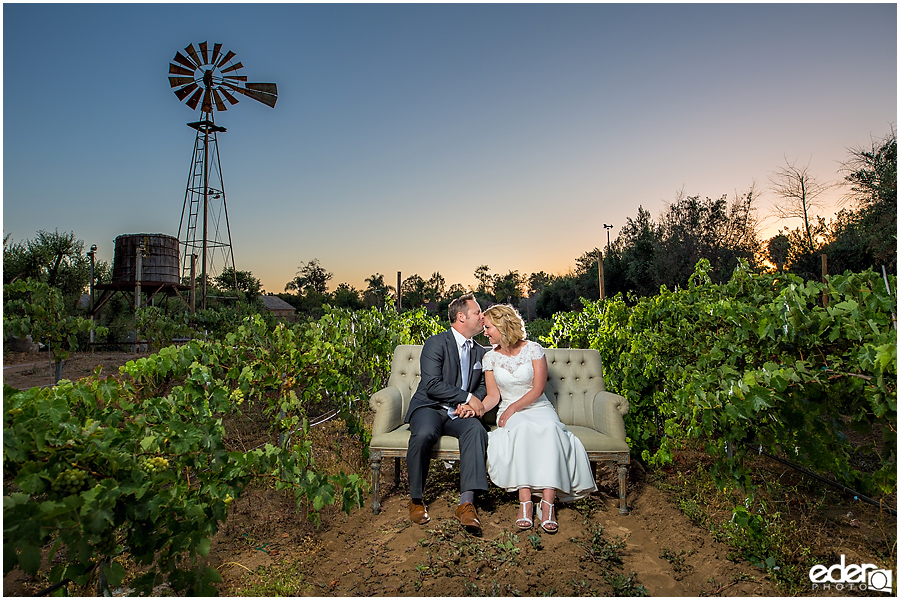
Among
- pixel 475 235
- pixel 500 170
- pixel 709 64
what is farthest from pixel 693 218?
pixel 709 64

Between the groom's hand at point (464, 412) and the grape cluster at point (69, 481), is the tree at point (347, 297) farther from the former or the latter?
the grape cluster at point (69, 481)

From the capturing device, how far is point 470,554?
2982 millimetres

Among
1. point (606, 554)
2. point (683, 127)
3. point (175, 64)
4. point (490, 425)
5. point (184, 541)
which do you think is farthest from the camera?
point (175, 64)

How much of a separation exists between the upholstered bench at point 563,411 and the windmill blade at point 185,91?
1121cm

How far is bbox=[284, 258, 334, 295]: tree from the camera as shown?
58.0 metres

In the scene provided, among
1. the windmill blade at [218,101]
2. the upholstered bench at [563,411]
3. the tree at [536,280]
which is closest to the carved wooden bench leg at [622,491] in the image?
the upholstered bench at [563,411]

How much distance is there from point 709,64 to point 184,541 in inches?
169

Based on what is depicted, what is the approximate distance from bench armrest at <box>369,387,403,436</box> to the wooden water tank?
17.3 metres

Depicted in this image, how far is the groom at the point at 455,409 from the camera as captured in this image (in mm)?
3475

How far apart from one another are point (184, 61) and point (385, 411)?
1181 cm

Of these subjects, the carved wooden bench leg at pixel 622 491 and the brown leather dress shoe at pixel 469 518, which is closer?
the brown leather dress shoe at pixel 469 518

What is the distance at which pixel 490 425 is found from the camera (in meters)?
4.20

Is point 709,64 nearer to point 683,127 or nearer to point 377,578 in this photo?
point 683,127

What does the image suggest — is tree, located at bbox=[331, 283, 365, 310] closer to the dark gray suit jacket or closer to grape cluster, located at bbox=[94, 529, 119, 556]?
the dark gray suit jacket
